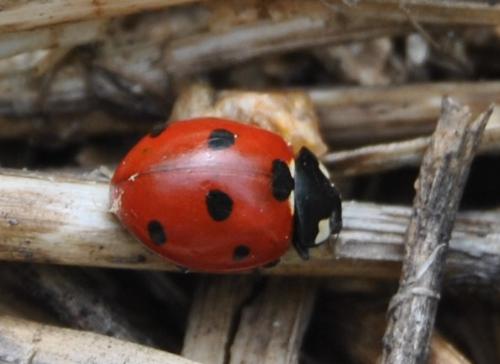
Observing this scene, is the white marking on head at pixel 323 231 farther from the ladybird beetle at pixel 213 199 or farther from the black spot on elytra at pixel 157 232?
the black spot on elytra at pixel 157 232

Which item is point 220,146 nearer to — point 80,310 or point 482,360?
point 80,310

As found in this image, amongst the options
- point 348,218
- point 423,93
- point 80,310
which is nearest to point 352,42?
point 423,93

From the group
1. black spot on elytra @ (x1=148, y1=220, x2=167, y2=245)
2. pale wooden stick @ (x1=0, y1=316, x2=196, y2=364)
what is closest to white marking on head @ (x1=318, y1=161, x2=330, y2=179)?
black spot on elytra @ (x1=148, y1=220, x2=167, y2=245)

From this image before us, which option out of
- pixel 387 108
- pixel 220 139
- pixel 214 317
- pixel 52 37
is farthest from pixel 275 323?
pixel 52 37

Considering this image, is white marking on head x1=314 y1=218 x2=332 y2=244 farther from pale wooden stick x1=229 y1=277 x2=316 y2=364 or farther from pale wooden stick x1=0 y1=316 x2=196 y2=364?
pale wooden stick x1=0 y1=316 x2=196 y2=364

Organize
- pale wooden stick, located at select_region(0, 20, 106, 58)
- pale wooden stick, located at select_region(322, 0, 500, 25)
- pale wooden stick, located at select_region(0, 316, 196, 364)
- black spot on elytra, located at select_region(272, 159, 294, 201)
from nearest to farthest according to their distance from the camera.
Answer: pale wooden stick, located at select_region(0, 316, 196, 364) < black spot on elytra, located at select_region(272, 159, 294, 201) < pale wooden stick, located at select_region(0, 20, 106, 58) < pale wooden stick, located at select_region(322, 0, 500, 25)
